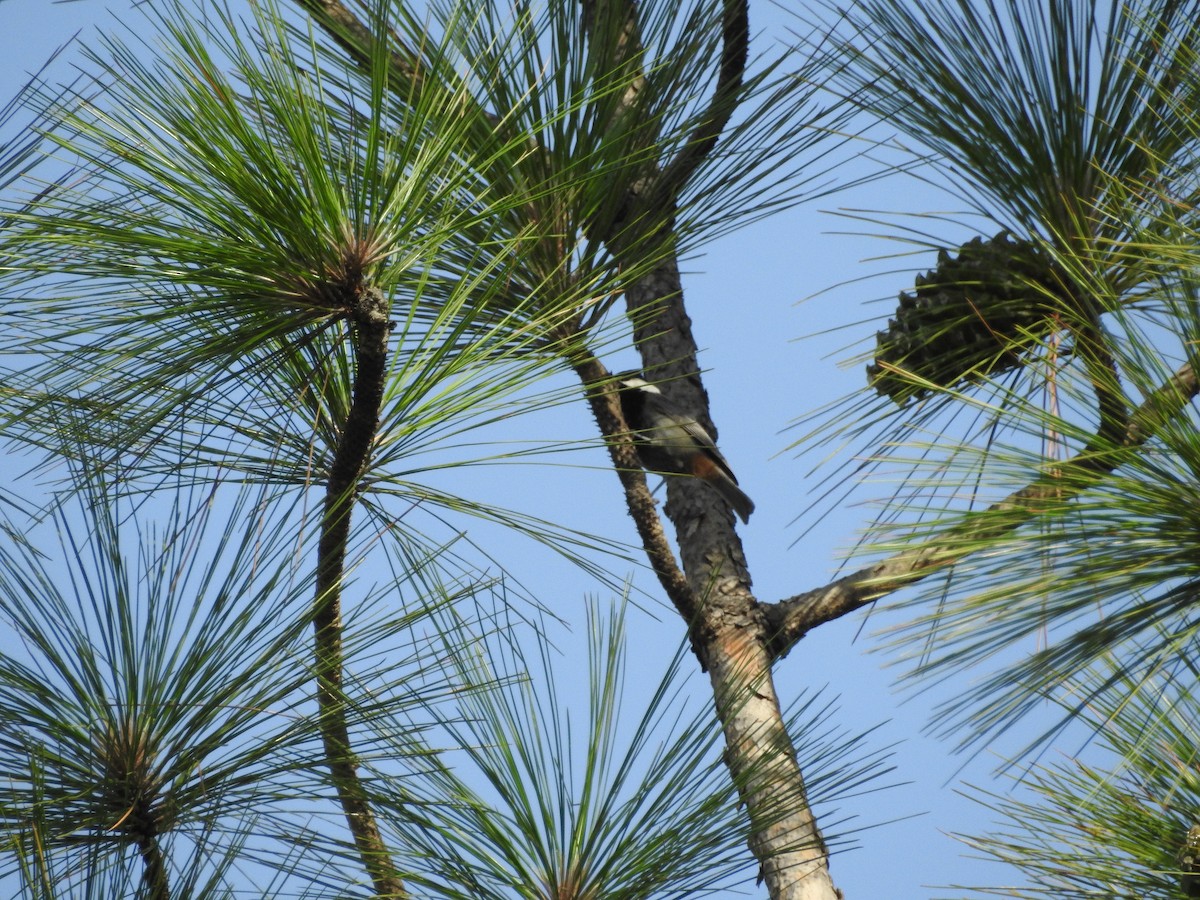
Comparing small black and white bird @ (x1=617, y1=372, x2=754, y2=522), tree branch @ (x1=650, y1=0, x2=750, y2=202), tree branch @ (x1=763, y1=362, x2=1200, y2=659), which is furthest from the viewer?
small black and white bird @ (x1=617, y1=372, x2=754, y2=522)

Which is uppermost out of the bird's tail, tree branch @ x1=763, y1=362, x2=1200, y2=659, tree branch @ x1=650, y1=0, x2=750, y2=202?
tree branch @ x1=650, y1=0, x2=750, y2=202

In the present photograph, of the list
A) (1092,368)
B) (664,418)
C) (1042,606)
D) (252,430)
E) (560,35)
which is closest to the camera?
(1042,606)

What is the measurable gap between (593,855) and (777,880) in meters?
0.26

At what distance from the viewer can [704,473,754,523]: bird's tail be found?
1807mm

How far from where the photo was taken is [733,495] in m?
2.00

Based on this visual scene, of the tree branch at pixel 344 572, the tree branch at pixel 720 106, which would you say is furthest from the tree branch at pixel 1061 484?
the tree branch at pixel 720 106

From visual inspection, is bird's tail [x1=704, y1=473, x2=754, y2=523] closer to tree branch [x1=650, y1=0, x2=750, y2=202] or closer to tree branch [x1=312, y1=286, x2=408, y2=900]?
tree branch [x1=650, y1=0, x2=750, y2=202]

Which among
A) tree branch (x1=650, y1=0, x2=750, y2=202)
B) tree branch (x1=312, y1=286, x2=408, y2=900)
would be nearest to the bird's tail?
tree branch (x1=650, y1=0, x2=750, y2=202)

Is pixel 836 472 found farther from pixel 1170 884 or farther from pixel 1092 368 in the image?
pixel 1170 884

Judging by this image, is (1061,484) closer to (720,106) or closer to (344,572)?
(344,572)

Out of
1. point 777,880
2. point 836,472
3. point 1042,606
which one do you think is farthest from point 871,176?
point 777,880

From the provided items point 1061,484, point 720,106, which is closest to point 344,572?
point 1061,484

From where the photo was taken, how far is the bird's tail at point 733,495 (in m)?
1.81

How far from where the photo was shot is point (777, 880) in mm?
1413
